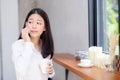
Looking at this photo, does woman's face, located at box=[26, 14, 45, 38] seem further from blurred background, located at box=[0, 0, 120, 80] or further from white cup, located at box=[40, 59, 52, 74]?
blurred background, located at box=[0, 0, 120, 80]

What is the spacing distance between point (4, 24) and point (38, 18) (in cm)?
206

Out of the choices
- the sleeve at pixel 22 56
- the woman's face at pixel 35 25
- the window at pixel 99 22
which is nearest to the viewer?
the sleeve at pixel 22 56

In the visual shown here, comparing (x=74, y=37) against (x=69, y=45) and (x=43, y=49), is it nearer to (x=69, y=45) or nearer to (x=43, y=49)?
(x=69, y=45)

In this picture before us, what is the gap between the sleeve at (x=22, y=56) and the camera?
1323mm

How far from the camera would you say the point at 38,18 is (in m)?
1.51

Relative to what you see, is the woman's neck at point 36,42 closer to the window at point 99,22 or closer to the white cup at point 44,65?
the white cup at point 44,65

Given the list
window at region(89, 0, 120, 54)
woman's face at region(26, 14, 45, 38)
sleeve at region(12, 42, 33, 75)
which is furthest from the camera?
window at region(89, 0, 120, 54)

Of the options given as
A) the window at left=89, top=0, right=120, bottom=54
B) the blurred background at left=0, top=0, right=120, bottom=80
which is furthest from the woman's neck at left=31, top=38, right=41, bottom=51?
the window at left=89, top=0, right=120, bottom=54

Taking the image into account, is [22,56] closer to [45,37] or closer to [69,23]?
[45,37]

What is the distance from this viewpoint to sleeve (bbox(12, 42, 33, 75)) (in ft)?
4.34

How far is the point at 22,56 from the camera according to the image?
4.43 ft

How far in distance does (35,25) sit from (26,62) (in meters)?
0.26

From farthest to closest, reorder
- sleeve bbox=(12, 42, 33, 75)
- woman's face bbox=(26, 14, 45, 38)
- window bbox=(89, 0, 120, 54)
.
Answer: window bbox=(89, 0, 120, 54), woman's face bbox=(26, 14, 45, 38), sleeve bbox=(12, 42, 33, 75)

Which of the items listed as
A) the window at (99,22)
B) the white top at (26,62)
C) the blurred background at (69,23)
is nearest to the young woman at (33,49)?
the white top at (26,62)
